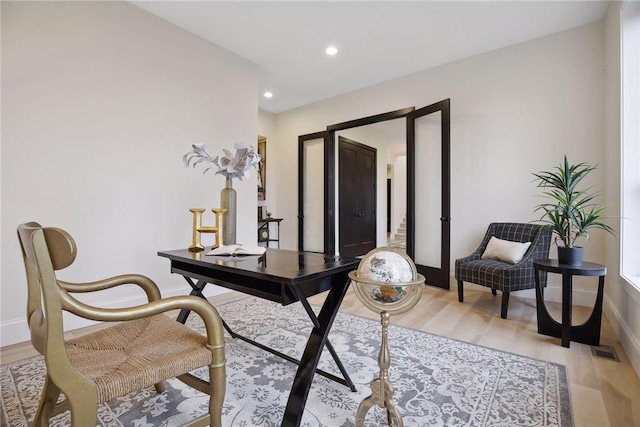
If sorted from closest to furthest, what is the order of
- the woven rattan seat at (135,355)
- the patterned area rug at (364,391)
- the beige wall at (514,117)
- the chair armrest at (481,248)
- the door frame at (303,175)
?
the woven rattan seat at (135,355) < the patterned area rug at (364,391) < the beige wall at (514,117) < the chair armrest at (481,248) < the door frame at (303,175)

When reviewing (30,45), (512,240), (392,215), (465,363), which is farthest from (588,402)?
(392,215)

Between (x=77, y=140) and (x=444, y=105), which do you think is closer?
(x=77, y=140)

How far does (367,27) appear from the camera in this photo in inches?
123

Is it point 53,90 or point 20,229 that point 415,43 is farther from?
point 20,229

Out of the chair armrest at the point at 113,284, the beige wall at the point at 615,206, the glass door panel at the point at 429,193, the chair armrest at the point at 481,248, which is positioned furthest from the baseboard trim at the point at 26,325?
the beige wall at the point at 615,206

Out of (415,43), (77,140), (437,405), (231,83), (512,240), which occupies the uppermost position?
(415,43)

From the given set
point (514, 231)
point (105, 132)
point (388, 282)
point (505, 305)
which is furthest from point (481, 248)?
point (105, 132)

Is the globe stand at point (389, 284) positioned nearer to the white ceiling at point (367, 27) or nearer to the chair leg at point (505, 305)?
the chair leg at point (505, 305)

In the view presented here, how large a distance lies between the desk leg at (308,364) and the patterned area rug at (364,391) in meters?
0.13

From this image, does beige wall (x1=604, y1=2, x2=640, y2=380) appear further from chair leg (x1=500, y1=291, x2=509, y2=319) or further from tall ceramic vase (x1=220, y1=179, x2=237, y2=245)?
tall ceramic vase (x1=220, y1=179, x2=237, y2=245)

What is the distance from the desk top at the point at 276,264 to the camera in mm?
1343

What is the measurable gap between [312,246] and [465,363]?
377cm

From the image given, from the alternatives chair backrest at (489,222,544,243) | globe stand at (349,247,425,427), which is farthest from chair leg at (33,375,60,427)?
chair backrest at (489,222,544,243)

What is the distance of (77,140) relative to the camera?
2.49 m
